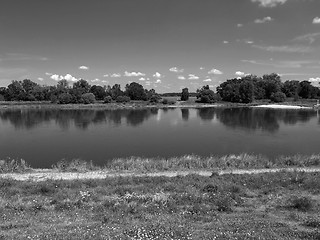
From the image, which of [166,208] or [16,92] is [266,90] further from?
[166,208]

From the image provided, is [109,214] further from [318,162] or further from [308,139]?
[308,139]

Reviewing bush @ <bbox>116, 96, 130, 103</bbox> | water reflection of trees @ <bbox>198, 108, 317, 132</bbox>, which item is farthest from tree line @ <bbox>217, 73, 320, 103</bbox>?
water reflection of trees @ <bbox>198, 108, 317, 132</bbox>

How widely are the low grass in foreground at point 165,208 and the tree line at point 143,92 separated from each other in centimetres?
12706

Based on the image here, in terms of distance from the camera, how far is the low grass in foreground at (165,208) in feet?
26.9

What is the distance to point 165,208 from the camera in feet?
35.7

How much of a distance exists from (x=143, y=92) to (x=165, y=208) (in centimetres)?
14629

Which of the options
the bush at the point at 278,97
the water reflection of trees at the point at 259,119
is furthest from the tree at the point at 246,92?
the water reflection of trees at the point at 259,119

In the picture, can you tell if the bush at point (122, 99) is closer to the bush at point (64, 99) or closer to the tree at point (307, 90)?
the bush at point (64, 99)

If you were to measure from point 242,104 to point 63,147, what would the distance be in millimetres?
113334

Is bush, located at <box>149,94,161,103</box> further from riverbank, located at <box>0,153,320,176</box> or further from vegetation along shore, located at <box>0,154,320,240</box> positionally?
vegetation along shore, located at <box>0,154,320,240</box>

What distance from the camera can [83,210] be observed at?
35.1 ft

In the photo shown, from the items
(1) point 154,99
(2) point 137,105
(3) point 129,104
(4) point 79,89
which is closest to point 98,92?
(4) point 79,89

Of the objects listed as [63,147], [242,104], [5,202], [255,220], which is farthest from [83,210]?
[242,104]

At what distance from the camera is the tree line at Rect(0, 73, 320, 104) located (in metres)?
142
